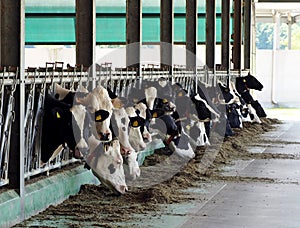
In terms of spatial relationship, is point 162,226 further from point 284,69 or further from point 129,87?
point 284,69

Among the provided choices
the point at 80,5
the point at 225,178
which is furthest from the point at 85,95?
the point at 225,178

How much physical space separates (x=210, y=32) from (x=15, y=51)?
40.1 ft

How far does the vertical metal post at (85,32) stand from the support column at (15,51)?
2.90 metres

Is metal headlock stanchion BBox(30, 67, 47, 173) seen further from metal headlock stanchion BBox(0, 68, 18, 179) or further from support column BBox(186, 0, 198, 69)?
support column BBox(186, 0, 198, 69)

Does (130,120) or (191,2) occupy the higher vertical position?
(191,2)

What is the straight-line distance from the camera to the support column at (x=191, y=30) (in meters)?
17.1

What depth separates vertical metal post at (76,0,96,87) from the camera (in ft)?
34.4

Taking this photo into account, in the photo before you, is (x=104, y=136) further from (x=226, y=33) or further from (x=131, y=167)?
(x=226, y=33)

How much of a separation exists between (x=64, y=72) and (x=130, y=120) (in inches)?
40.2

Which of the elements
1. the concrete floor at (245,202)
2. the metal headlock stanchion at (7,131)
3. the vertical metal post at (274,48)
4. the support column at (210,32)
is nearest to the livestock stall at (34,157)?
the metal headlock stanchion at (7,131)

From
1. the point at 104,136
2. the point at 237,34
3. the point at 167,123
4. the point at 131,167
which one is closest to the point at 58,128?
the point at 104,136

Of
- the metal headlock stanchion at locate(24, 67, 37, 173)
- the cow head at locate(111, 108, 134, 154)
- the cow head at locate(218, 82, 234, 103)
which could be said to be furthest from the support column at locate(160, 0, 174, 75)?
the metal headlock stanchion at locate(24, 67, 37, 173)

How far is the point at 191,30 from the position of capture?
17.3 m

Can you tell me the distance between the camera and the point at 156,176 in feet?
34.8
